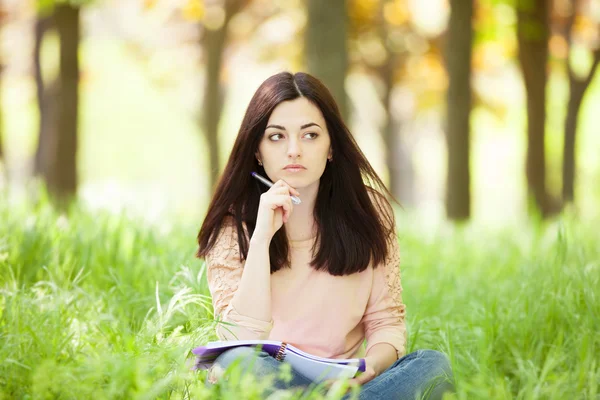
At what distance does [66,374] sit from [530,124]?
8971mm

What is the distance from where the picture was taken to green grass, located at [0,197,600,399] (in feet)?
8.14

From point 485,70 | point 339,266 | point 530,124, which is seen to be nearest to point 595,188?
point 485,70

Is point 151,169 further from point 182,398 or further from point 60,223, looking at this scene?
point 182,398

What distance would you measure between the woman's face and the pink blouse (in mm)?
295

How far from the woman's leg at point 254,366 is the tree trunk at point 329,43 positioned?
415cm

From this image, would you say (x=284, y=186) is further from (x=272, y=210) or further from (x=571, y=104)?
(x=571, y=104)

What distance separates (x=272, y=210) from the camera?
111 inches

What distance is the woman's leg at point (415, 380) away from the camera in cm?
262

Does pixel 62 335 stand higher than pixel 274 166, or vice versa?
pixel 274 166

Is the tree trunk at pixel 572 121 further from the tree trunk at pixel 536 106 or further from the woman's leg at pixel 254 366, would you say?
the woman's leg at pixel 254 366

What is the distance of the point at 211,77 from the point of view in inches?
461

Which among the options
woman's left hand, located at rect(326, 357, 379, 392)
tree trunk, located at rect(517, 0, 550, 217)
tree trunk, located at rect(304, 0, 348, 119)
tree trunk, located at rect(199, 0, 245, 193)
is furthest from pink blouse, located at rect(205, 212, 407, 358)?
tree trunk, located at rect(199, 0, 245, 193)

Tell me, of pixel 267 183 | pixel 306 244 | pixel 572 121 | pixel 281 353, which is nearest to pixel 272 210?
pixel 267 183

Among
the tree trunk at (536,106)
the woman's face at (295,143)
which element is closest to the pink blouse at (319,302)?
the woman's face at (295,143)
